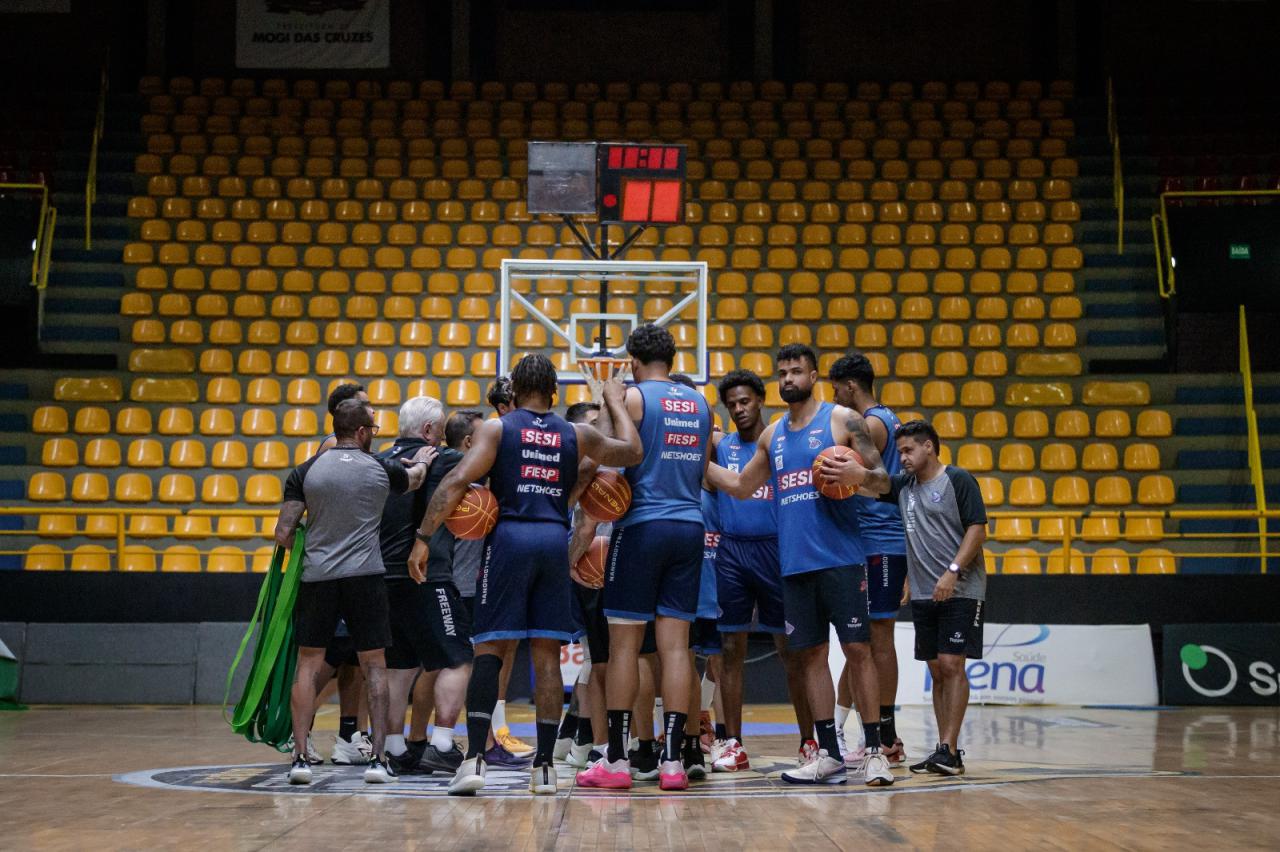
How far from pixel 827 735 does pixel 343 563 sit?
250cm

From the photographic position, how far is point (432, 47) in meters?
21.1

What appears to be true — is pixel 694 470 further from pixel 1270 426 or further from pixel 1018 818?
pixel 1270 426

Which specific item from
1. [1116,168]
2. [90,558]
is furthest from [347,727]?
[1116,168]

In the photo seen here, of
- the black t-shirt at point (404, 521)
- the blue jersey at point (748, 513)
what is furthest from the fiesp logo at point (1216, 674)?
the black t-shirt at point (404, 521)

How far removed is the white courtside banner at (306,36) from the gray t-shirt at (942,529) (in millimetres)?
15160

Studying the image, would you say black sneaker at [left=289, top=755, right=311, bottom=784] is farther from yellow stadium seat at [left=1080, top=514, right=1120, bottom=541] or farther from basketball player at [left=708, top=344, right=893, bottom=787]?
yellow stadium seat at [left=1080, top=514, right=1120, bottom=541]

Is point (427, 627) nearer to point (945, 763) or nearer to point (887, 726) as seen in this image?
point (887, 726)

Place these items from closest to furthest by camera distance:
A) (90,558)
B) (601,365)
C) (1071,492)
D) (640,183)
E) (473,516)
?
(473,516), (601,365), (640,183), (90,558), (1071,492)

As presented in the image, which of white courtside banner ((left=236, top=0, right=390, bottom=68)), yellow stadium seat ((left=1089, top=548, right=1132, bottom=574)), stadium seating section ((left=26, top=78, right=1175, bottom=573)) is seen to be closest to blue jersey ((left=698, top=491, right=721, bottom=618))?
stadium seating section ((left=26, top=78, right=1175, bottom=573))

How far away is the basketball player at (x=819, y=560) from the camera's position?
6.61m

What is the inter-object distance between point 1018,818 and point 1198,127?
16822 millimetres

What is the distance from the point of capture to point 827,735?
6.62 metres

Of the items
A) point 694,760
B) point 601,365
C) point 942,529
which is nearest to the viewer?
point 694,760

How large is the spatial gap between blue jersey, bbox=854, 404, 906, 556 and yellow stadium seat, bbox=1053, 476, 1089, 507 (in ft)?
24.1
